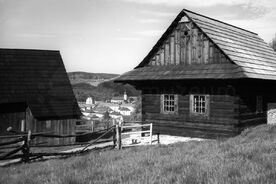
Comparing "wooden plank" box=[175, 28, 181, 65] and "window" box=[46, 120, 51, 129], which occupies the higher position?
"wooden plank" box=[175, 28, 181, 65]

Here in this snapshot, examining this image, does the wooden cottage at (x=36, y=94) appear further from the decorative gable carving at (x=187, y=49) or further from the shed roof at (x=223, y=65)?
the decorative gable carving at (x=187, y=49)

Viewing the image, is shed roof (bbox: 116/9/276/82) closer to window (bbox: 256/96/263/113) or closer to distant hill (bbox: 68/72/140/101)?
window (bbox: 256/96/263/113)

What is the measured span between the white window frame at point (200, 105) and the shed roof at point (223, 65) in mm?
1209

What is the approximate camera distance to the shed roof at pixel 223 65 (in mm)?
14578

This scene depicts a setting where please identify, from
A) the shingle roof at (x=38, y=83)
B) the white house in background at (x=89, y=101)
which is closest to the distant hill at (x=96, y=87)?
the white house in background at (x=89, y=101)

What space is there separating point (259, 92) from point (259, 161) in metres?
10.5

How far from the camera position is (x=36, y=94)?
23.0 metres

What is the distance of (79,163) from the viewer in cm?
870

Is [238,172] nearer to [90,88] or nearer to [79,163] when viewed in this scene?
[79,163]

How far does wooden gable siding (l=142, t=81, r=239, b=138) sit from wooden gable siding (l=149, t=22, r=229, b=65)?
1.44m

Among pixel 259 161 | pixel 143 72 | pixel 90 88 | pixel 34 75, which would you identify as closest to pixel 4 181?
pixel 259 161

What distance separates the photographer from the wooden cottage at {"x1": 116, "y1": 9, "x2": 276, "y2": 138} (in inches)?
578

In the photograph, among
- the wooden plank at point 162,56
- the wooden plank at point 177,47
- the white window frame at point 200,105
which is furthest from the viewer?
the wooden plank at point 162,56

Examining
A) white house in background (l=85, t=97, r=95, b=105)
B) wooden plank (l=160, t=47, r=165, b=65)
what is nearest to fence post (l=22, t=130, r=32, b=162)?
wooden plank (l=160, t=47, r=165, b=65)
